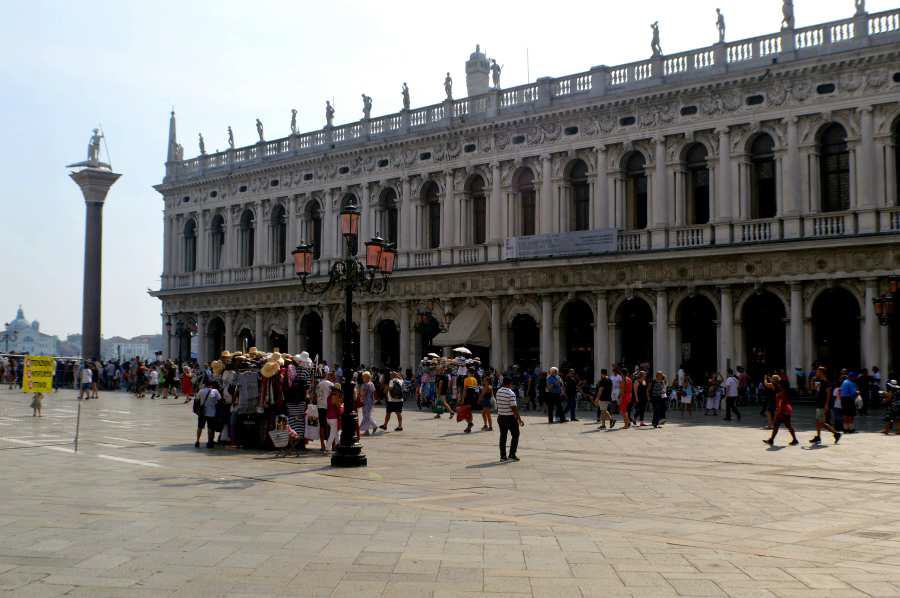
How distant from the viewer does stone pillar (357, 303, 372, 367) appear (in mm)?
45500

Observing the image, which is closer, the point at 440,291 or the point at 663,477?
the point at 663,477

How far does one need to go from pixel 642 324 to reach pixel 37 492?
27259 mm

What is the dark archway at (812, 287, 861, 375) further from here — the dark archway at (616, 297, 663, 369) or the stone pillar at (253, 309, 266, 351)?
the stone pillar at (253, 309, 266, 351)

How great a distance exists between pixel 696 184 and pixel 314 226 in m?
20.8

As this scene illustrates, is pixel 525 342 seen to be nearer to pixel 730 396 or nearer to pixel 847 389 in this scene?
pixel 730 396

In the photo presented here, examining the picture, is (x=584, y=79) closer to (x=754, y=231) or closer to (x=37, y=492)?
(x=754, y=231)

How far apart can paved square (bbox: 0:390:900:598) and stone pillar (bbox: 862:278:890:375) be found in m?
11.7

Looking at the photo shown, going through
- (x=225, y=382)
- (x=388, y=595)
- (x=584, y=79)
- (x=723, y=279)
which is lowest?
(x=388, y=595)

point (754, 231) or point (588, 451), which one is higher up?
point (754, 231)

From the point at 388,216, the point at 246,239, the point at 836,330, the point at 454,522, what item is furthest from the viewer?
the point at 246,239

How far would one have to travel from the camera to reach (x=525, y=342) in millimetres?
40531

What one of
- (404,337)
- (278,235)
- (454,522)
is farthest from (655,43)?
(454,522)

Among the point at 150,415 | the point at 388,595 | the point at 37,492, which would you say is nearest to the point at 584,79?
the point at 150,415

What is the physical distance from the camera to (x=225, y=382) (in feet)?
66.2
